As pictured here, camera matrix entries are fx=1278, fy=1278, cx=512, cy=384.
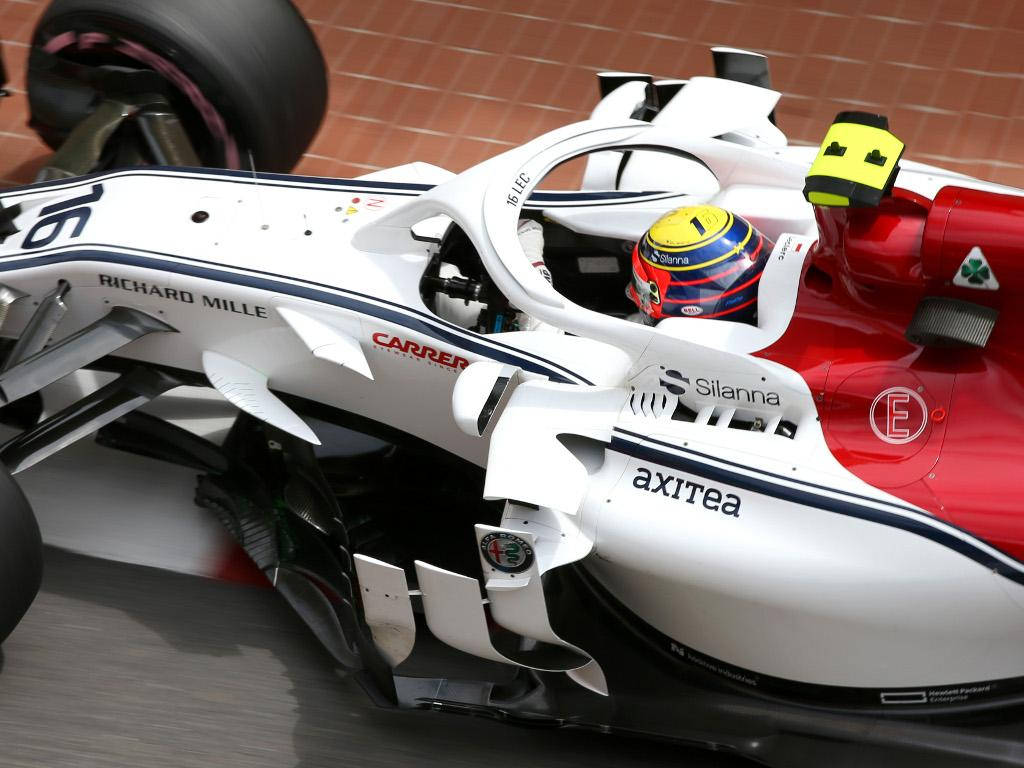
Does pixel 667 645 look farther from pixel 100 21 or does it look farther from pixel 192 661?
pixel 100 21

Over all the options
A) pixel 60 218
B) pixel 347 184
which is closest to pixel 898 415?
pixel 347 184

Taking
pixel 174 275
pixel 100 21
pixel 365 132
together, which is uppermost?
pixel 100 21

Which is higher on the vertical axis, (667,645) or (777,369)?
(777,369)

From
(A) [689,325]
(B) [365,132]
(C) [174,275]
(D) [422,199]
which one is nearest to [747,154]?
(A) [689,325]

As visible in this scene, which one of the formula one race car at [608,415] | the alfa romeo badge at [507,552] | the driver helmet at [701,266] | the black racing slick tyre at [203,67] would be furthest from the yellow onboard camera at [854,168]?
the black racing slick tyre at [203,67]

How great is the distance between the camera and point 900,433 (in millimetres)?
2723

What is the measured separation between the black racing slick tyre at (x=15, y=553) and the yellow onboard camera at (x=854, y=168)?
6.24 ft

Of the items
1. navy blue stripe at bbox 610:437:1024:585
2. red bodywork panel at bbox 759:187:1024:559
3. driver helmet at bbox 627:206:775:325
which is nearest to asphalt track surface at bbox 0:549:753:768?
navy blue stripe at bbox 610:437:1024:585

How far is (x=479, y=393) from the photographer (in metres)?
2.80

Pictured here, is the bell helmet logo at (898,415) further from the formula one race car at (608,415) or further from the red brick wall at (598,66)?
the red brick wall at (598,66)

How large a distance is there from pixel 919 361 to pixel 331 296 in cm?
138

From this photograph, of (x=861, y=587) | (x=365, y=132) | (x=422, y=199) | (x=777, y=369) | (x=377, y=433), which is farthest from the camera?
(x=365, y=132)

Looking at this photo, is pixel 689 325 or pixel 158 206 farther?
pixel 158 206

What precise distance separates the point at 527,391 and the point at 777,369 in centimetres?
56
